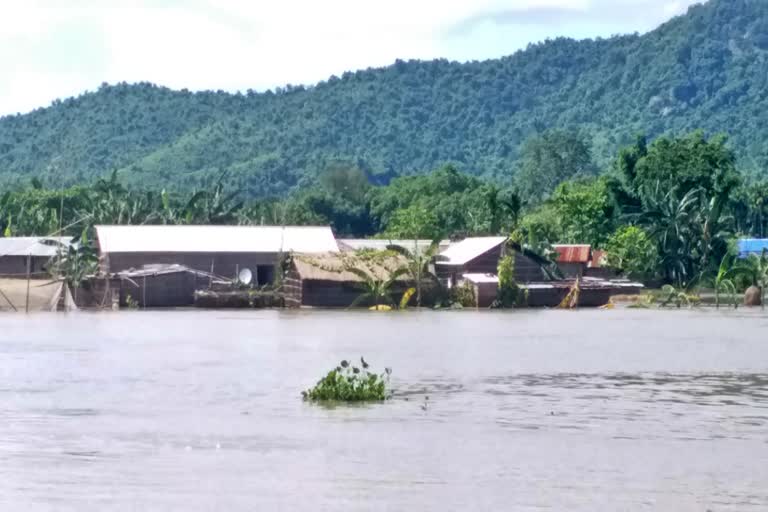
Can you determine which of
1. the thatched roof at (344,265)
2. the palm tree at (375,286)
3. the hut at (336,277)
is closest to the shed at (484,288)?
the hut at (336,277)

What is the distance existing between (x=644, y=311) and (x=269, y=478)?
1967 inches

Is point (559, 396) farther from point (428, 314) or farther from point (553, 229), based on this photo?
point (553, 229)

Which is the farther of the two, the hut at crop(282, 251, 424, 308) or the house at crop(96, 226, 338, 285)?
the house at crop(96, 226, 338, 285)

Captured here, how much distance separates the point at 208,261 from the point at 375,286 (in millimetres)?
9962

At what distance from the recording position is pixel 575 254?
85688mm

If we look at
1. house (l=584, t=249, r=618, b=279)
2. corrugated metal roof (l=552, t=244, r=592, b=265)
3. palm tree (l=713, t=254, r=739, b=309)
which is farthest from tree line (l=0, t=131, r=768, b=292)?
palm tree (l=713, t=254, r=739, b=309)

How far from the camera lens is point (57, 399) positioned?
82.2ft

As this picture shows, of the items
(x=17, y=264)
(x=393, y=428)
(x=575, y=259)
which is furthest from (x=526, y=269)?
(x=393, y=428)

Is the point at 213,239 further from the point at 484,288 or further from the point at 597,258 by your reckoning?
the point at 597,258

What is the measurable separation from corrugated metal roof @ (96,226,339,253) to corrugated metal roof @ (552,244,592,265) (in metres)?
17.7

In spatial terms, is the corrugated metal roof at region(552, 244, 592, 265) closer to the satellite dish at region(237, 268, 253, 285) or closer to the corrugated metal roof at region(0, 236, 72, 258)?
the satellite dish at region(237, 268, 253, 285)

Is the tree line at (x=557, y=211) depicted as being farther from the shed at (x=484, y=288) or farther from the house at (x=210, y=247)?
the shed at (x=484, y=288)

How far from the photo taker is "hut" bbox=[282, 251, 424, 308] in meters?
62.9

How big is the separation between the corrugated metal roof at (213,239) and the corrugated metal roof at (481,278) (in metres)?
8.03
